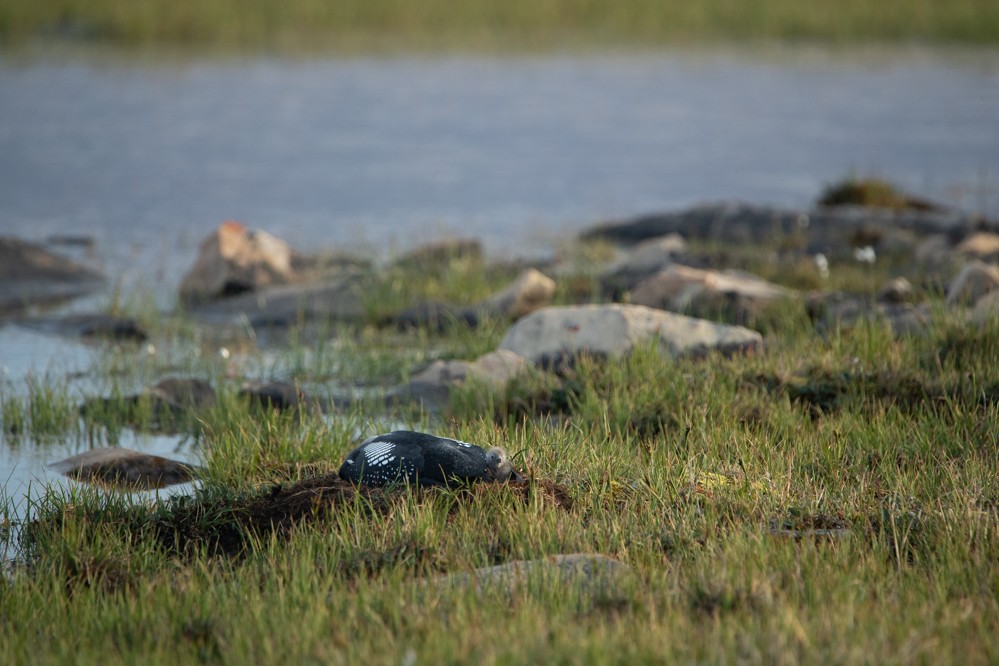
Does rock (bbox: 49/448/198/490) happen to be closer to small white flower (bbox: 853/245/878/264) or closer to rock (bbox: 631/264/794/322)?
rock (bbox: 631/264/794/322)

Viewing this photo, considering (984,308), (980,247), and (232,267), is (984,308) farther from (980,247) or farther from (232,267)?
(232,267)

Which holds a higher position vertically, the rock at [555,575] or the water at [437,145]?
the rock at [555,575]

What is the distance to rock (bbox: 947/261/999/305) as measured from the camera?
9.06 m

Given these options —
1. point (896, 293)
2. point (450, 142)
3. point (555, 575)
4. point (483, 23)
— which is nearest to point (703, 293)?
point (896, 293)

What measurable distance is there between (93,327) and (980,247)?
7501mm

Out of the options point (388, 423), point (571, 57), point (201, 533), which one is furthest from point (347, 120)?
point (201, 533)

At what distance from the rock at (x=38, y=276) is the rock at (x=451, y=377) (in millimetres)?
4750

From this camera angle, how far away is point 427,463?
5.12 m

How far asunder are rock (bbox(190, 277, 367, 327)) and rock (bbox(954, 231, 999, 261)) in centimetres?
527

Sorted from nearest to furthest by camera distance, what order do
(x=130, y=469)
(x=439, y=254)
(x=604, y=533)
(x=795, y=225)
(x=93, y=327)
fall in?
1. (x=604, y=533)
2. (x=130, y=469)
3. (x=93, y=327)
4. (x=439, y=254)
5. (x=795, y=225)

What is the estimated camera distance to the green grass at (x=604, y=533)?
373cm

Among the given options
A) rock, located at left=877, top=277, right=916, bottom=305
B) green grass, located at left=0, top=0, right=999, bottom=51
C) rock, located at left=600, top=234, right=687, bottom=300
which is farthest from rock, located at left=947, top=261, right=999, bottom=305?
green grass, located at left=0, top=0, right=999, bottom=51

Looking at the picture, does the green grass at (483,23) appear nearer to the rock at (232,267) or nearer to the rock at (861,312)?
the rock at (232,267)

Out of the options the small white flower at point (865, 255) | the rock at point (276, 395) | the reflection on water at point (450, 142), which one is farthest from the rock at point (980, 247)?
the rock at point (276, 395)
